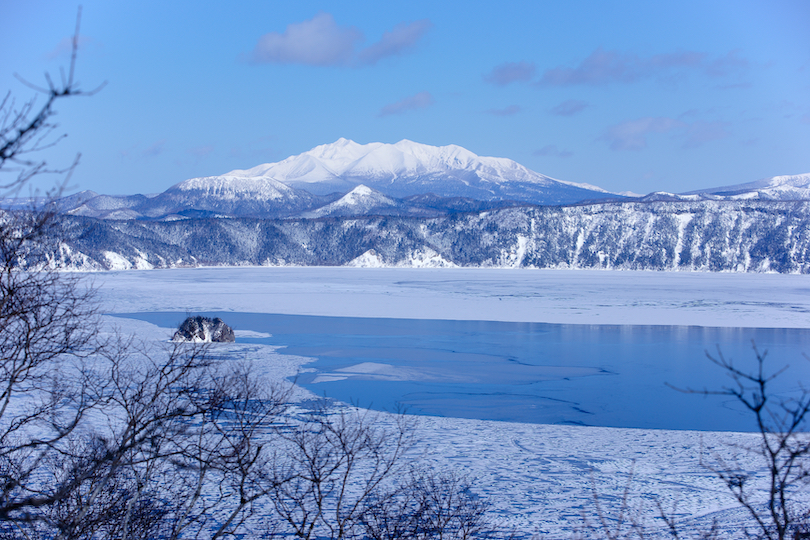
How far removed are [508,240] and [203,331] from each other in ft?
332

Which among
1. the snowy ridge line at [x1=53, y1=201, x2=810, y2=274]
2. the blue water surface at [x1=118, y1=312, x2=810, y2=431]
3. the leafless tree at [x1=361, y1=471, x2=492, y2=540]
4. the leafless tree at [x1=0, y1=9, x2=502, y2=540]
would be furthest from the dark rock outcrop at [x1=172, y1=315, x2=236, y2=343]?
the snowy ridge line at [x1=53, y1=201, x2=810, y2=274]

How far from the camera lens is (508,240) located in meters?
118

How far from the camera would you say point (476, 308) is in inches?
1335

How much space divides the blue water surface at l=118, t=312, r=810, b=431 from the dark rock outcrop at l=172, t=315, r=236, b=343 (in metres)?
1.12

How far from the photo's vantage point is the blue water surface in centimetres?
1345

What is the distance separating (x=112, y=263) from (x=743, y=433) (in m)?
94.3

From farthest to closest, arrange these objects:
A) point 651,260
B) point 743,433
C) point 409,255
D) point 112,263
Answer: point 409,255, point 651,260, point 112,263, point 743,433

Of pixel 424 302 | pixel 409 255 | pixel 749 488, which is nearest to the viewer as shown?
pixel 749 488

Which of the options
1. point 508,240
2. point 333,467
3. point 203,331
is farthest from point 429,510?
point 508,240

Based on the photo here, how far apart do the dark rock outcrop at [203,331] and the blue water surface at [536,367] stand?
1.12 metres

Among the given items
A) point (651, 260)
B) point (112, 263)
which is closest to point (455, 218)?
point (651, 260)

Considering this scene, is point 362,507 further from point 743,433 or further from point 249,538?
point 743,433

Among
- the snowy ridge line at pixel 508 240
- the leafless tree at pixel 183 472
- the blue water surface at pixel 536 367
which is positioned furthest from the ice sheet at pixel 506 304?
the snowy ridge line at pixel 508 240

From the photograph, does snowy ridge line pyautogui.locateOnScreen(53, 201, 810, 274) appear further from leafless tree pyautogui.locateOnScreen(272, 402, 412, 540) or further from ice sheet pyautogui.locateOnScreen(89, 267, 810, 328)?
leafless tree pyautogui.locateOnScreen(272, 402, 412, 540)
